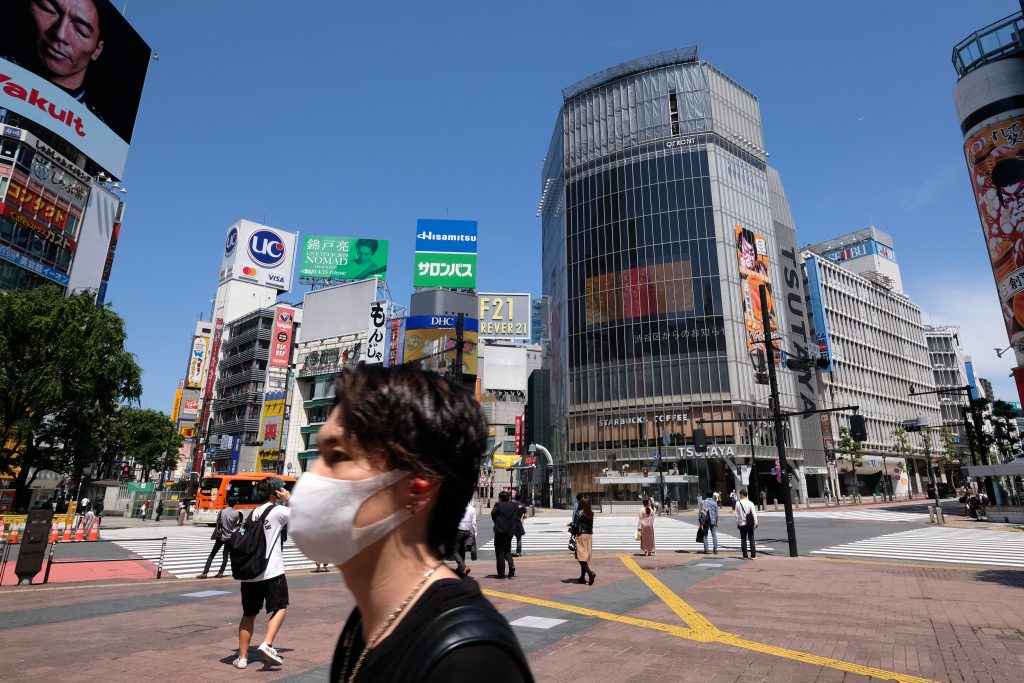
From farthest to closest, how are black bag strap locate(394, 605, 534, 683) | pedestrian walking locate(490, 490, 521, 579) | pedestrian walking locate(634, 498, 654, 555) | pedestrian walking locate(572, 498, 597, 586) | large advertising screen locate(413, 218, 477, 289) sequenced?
large advertising screen locate(413, 218, 477, 289) < pedestrian walking locate(634, 498, 654, 555) < pedestrian walking locate(490, 490, 521, 579) < pedestrian walking locate(572, 498, 597, 586) < black bag strap locate(394, 605, 534, 683)

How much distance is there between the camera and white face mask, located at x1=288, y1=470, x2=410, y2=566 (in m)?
1.37

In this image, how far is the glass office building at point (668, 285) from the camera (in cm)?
5419

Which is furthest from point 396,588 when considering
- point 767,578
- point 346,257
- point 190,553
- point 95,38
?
point 346,257

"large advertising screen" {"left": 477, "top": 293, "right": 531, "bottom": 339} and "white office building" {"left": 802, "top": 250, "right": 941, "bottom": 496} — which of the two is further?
"large advertising screen" {"left": 477, "top": 293, "right": 531, "bottom": 339}

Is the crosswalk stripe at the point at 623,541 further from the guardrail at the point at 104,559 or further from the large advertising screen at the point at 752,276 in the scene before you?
the large advertising screen at the point at 752,276

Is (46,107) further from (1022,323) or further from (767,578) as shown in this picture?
(1022,323)

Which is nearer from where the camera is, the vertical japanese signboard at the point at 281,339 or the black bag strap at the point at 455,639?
the black bag strap at the point at 455,639

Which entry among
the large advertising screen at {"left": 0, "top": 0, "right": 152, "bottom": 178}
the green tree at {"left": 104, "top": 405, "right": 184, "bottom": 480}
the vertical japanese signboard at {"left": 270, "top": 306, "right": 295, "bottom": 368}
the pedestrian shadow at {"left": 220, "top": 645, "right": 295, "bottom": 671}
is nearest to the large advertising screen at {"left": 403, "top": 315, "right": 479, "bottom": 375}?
the vertical japanese signboard at {"left": 270, "top": 306, "right": 295, "bottom": 368}

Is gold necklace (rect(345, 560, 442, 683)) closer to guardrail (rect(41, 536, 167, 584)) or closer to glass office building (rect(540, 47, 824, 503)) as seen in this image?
guardrail (rect(41, 536, 167, 584))

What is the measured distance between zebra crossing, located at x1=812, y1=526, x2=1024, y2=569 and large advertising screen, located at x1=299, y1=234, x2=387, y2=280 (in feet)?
234

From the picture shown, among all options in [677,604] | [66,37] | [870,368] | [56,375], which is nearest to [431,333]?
[66,37]

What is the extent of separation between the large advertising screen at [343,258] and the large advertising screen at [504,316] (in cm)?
1609

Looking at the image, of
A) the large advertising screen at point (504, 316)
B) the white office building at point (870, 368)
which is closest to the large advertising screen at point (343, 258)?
the large advertising screen at point (504, 316)

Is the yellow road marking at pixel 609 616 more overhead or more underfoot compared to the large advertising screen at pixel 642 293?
more underfoot
